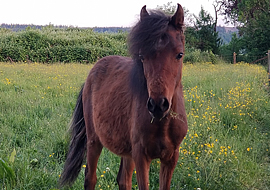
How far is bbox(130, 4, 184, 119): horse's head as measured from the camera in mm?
1959

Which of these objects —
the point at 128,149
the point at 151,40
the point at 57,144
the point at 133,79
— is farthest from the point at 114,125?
the point at 57,144

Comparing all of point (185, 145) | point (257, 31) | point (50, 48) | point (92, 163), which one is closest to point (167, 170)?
point (92, 163)

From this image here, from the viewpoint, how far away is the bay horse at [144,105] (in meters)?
2.09

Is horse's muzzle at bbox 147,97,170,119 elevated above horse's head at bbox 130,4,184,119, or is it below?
below

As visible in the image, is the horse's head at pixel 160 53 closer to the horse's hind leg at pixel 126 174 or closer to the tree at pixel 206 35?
the horse's hind leg at pixel 126 174

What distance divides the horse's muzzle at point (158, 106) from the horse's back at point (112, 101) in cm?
77

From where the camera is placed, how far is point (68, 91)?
8.31 meters

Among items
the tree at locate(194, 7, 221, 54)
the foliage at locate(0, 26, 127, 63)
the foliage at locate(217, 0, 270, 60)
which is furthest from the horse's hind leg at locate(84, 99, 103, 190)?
the tree at locate(194, 7, 221, 54)

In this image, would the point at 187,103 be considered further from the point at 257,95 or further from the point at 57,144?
the point at 57,144

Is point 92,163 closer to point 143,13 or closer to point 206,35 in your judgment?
point 143,13

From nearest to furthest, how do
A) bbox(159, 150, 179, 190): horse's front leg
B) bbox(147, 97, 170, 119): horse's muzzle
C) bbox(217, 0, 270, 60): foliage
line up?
bbox(147, 97, 170, 119): horse's muzzle, bbox(159, 150, 179, 190): horse's front leg, bbox(217, 0, 270, 60): foliage

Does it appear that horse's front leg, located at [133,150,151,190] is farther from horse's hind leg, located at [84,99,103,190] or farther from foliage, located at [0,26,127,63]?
foliage, located at [0,26,127,63]

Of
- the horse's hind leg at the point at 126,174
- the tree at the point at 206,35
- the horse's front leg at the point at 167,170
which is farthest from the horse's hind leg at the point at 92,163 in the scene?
the tree at the point at 206,35

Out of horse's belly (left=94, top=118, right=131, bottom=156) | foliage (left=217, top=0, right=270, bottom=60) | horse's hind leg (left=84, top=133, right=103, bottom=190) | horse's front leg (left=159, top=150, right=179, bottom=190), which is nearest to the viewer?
horse's front leg (left=159, top=150, right=179, bottom=190)
